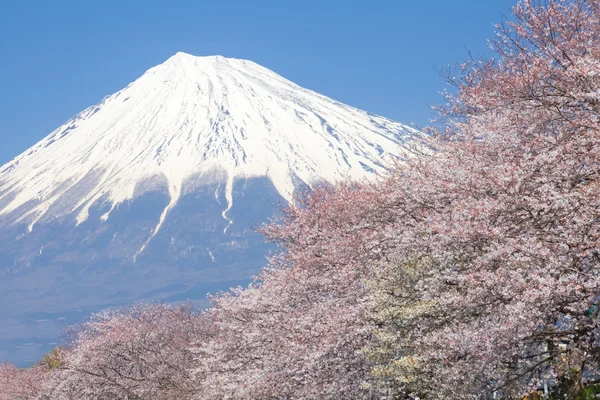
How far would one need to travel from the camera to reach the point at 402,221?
46.0ft

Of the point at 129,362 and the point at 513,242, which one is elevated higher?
the point at 129,362

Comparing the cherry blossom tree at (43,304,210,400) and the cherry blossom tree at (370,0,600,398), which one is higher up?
the cherry blossom tree at (43,304,210,400)

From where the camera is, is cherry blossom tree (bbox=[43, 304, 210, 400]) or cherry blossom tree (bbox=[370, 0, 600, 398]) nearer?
cherry blossom tree (bbox=[370, 0, 600, 398])

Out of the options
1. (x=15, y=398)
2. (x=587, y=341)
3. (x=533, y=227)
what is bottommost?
(x=587, y=341)

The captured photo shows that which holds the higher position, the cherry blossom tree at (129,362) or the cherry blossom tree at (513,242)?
the cherry blossom tree at (129,362)

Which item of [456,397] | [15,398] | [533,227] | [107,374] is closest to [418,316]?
[456,397]

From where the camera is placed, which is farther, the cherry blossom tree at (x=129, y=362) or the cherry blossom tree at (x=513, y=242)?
the cherry blossom tree at (x=129, y=362)

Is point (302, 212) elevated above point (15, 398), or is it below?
below

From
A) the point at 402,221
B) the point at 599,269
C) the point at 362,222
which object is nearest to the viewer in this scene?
the point at 599,269

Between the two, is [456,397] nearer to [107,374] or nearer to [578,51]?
[578,51]

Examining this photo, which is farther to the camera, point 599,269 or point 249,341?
point 249,341

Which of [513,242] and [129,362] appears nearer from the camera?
[513,242]

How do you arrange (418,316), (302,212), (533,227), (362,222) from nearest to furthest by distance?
(533,227) → (418,316) → (362,222) → (302,212)

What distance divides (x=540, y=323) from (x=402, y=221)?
5338 mm
